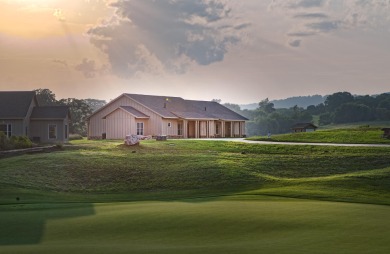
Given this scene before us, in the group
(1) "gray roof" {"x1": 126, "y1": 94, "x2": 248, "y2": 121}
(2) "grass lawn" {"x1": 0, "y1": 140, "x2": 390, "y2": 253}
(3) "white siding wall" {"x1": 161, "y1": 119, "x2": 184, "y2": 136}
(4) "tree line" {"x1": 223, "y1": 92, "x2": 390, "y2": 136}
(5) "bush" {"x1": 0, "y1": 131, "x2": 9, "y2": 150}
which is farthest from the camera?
(4) "tree line" {"x1": 223, "y1": 92, "x2": 390, "y2": 136}

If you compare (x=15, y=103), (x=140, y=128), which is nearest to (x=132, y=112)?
(x=140, y=128)

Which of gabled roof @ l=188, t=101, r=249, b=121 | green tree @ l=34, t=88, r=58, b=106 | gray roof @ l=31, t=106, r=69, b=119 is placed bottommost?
gray roof @ l=31, t=106, r=69, b=119

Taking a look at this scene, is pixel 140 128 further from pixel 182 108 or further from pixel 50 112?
pixel 50 112

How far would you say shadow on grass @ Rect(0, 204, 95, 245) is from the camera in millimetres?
13773

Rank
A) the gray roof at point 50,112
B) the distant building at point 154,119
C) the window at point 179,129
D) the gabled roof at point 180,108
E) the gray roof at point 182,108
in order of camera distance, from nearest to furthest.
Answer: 1. the gray roof at point 50,112
2. the distant building at point 154,119
3. the gabled roof at point 180,108
4. the gray roof at point 182,108
5. the window at point 179,129

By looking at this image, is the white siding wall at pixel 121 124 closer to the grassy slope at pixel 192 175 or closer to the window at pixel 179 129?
the window at pixel 179 129

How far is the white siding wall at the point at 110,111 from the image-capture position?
63537 millimetres

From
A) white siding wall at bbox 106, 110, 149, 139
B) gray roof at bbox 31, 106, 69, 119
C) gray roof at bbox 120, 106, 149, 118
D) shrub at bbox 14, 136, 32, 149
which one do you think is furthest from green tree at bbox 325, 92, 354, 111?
shrub at bbox 14, 136, 32, 149

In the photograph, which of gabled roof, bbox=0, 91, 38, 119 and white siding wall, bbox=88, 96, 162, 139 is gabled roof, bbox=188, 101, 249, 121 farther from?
gabled roof, bbox=0, 91, 38, 119

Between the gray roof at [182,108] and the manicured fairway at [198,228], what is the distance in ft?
148

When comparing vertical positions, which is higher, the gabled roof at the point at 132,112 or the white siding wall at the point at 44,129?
the gabled roof at the point at 132,112

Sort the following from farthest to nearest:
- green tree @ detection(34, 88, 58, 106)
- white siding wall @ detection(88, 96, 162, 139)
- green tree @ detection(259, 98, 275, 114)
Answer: green tree @ detection(259, 98, 275, 114) < green tree @ detection(34, 88, 58, 106) < white siding wall @ detection(88, 96, 162, 139)

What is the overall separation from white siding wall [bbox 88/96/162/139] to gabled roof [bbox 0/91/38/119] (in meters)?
10.9

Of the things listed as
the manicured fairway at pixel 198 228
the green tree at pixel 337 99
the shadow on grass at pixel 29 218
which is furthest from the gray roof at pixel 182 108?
the green tree at pixel 337 99
